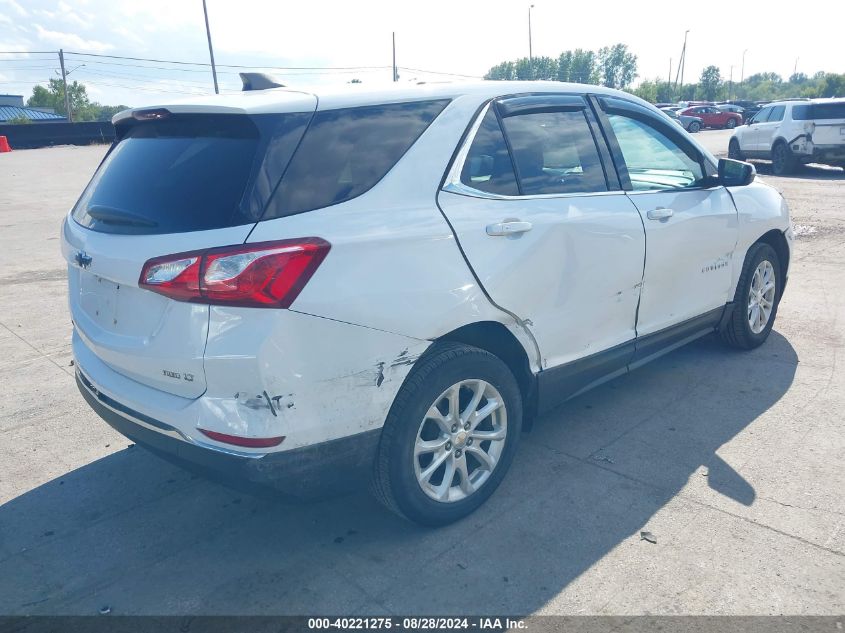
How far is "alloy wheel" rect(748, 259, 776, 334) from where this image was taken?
16.7 feet

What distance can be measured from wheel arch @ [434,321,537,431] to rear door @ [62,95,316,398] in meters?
0.99

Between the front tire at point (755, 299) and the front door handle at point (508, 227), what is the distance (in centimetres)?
243

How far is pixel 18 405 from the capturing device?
4.50 meters

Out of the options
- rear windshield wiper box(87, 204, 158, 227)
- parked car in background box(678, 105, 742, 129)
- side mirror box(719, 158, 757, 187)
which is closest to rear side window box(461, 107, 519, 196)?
rear windshield wiper box(87, 204, 158, 227)

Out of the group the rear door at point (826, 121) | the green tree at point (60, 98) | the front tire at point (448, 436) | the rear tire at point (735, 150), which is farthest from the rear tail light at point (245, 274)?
the green tree at point (60, 98)

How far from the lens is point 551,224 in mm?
3340

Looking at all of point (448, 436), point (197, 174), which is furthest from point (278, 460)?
point (197, 174)

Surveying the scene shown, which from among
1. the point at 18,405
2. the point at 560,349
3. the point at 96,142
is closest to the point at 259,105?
the point at 560,349

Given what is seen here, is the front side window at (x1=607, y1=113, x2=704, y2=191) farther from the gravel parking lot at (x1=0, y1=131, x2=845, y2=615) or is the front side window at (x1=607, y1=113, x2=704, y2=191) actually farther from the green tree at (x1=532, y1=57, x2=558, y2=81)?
the green tree at (x1=532, y1=57, x2=558, y2=81)

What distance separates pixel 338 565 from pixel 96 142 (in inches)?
1373

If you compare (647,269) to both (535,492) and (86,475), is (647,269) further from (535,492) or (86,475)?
(86,475)

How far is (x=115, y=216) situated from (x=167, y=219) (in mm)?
360

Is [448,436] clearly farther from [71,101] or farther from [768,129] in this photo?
[71,101]

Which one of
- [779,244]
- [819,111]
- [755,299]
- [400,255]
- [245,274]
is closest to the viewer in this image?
[245,274]
